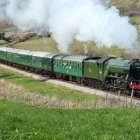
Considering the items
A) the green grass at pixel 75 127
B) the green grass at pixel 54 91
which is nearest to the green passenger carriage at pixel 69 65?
the green grass at pixel 54 91

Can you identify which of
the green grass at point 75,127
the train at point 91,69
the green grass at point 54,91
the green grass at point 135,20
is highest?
the green grass at point 135,20

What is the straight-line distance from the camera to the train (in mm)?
36219

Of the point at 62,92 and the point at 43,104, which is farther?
the point at 62,92

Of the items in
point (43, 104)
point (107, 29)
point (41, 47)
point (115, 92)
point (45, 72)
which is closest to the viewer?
point (43, 104)

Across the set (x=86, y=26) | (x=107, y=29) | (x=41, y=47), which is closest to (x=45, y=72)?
(x=86, y=26)

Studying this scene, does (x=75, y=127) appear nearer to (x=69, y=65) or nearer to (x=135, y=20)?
(x=69, y=65)

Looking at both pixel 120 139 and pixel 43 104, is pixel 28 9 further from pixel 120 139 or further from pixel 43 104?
pixel 120 139

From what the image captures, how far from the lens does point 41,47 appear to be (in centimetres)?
10350

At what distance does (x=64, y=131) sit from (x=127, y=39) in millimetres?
34023

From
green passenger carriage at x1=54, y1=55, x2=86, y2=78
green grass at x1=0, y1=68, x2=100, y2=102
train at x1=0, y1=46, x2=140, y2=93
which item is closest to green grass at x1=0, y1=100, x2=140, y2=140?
green grass at x1=0, y1=68, x2=100, y2=102

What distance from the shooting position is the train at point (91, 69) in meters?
36.2

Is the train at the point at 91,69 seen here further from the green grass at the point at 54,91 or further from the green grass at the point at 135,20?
the green grass at the point at 135,20

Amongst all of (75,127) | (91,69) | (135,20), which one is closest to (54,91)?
(91,69)

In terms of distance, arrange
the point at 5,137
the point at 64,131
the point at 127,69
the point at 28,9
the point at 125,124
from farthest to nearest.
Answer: the point at 28,9, the point at 127,69, the point at 125,124, the point at 64,131, the point at 5,137
